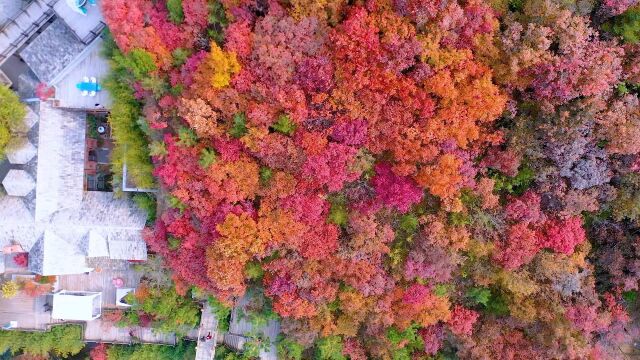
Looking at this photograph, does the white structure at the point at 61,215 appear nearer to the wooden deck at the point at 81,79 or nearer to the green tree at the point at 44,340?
the wooden deck at the point at 81,79

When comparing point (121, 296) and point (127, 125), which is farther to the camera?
point (121, 296)

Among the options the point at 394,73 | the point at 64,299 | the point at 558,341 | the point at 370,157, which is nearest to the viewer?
the point at 394,73

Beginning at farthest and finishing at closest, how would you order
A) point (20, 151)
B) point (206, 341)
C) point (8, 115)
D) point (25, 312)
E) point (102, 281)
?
point (102, 281)
point (25, 312)
point (206, 341)
point (20, 151)
point (8, 115)

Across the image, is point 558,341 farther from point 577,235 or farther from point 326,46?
point 326,46

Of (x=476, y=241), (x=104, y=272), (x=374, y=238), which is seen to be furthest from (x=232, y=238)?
(x=476, y=241)

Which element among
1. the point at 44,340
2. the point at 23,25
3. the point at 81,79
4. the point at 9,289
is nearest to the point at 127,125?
the point at 81,79

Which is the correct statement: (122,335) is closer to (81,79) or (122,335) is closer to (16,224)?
(16,224)

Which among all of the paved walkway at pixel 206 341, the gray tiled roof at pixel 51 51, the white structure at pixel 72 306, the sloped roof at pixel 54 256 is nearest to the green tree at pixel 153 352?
the paved walkway at pixel 206 341
